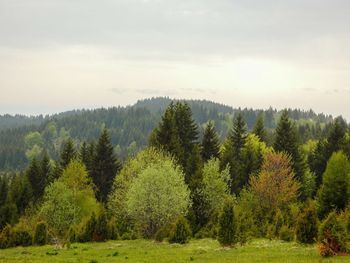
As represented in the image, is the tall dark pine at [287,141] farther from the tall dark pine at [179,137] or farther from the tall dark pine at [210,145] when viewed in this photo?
the tall dark pine at [179,137]

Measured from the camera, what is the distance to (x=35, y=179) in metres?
93.4

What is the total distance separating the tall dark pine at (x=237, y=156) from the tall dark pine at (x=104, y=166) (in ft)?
69.7

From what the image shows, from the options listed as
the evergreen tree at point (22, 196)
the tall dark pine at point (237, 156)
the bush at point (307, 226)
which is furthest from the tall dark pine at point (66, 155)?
the bush at point (307, 226)

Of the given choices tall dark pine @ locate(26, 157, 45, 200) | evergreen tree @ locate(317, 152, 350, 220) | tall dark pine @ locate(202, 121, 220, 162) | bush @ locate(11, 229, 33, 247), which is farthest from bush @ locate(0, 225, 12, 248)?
tall dark pine @ locate(26, 157, 45, 200)

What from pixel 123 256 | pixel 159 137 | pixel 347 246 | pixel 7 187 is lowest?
pixel 7 187

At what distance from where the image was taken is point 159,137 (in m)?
73.6

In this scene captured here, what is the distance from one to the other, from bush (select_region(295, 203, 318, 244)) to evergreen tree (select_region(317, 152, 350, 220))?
21.4 meters

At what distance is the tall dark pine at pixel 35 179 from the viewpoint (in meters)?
92.6

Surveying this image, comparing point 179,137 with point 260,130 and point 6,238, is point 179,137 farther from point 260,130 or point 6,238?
→ point 6,238

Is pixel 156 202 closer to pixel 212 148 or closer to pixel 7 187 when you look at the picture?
pixel 212 148

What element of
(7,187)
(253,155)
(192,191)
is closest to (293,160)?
(253,155)

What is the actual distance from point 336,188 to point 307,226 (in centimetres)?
2283

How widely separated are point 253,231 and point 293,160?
26.2m

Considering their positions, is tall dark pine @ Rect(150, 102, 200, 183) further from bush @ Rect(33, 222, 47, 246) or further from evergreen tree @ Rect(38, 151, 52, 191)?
evergreen tree @ Rect(38, 151, 52, 191)
